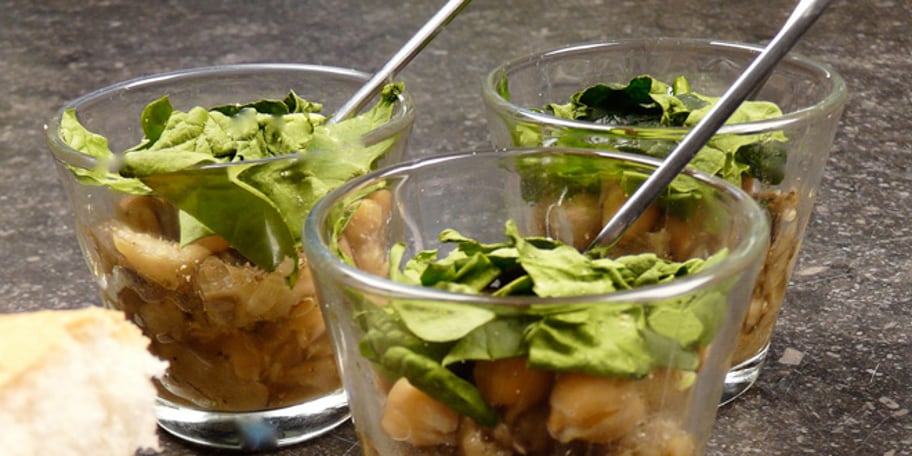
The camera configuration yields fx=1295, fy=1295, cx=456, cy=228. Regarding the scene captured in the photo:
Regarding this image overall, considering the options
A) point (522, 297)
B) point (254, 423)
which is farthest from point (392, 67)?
point (522, 297)

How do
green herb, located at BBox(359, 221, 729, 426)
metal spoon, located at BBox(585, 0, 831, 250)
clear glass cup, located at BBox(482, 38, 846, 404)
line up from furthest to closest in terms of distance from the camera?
clear glass cup, located at BBox(482, 38, 846, 404) → metal spoon, located at BBox(585, 0, 831, 250) → green herb, located at BBox(359, 221, 729, 426)

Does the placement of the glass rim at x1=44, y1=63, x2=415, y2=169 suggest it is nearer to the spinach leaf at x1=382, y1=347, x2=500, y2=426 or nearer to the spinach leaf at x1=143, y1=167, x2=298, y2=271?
the spinach leaf at x1=143, y1=167, x2=298, y2=271

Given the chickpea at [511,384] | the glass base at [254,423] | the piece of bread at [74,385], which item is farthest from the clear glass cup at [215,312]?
the chickpea at [511,384]

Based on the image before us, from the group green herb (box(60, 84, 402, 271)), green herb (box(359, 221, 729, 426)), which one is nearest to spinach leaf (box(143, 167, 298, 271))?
green herb (box(60, 84, 402, 271))

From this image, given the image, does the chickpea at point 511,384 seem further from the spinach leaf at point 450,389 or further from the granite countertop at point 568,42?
the granite countertop at point 568,42

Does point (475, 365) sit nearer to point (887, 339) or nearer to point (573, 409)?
point (573, 409)

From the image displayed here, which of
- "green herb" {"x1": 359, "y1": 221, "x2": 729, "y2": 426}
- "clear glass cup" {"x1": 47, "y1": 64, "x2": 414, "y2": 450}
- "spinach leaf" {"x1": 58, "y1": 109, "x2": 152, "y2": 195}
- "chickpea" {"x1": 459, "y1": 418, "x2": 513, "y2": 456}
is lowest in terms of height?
"clear glass cup" {"x1": 47, "y1": 64, "x2": 414, "y2": 450}
